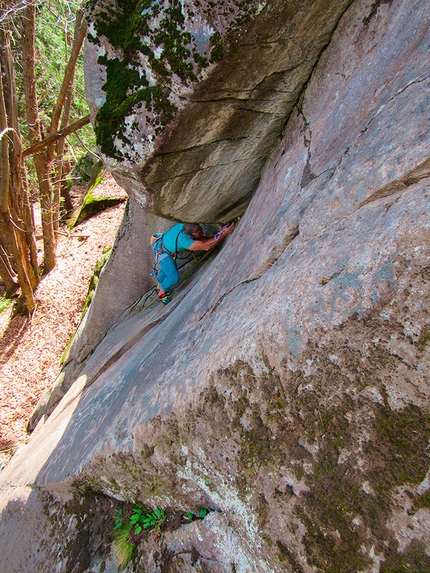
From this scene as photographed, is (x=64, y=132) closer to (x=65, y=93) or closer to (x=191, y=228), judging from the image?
(x=65, y=93)

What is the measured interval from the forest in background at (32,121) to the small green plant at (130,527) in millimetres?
6807

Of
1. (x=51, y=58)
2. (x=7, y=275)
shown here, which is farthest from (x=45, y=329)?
(x=51, y=58)

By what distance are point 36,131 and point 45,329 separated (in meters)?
5.21

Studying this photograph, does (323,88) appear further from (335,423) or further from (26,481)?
(26,481)

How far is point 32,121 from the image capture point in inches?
368

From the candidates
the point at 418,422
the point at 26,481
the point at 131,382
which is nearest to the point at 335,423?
the point at 418,422

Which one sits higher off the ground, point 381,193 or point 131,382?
point 381,193

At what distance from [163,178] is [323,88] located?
76.1 inches

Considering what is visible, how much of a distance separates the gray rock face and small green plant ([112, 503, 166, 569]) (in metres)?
0.12

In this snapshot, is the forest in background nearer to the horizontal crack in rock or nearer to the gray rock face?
the gray rock face

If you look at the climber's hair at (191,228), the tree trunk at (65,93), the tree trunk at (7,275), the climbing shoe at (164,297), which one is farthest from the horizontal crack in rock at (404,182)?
the tree trunk at (7,275)

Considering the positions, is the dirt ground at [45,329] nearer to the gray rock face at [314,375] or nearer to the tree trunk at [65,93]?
the tree trunk at [65,93]

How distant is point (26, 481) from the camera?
5.13 meters

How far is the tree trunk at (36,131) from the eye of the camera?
8.12m
